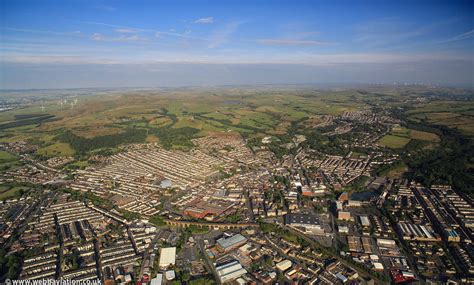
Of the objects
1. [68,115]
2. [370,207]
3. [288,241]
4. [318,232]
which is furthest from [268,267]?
[68,115]

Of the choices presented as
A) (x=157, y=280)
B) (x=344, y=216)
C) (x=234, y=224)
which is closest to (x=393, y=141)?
(x=344, y=216)

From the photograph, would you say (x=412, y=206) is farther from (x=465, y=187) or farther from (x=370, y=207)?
(x=465, y=187)

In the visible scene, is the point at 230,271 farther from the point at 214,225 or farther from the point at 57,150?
the point at 57,150

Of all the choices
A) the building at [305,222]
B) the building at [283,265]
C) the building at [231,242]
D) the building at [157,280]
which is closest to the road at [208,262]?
the building at [231,242]

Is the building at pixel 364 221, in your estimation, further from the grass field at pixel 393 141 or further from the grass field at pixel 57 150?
the grass field at pixel 57 150

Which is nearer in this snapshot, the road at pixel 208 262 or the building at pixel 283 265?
the road at pixel 208 262

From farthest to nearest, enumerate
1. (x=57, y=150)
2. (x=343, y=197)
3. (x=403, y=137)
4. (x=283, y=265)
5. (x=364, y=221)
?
(x=403, y=137)
(x=57, y=150)
(x=343, y=197)
(x=364, y=221)
(x=283, y=265)
